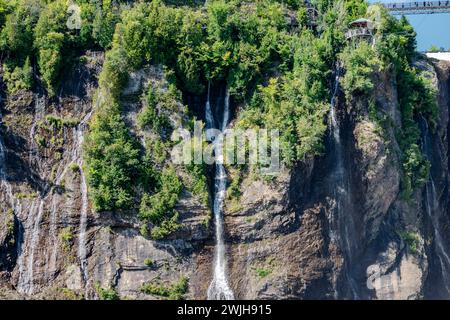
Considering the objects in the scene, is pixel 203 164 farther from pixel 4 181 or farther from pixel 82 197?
pixel 4 181

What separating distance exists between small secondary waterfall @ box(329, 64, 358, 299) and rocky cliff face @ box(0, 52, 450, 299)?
A: 0.06 metres

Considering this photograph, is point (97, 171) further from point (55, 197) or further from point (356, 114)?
point (356, 114)

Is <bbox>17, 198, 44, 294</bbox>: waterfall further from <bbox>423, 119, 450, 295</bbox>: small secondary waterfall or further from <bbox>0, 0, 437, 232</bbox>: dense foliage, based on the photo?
<bbox>423, 119, 450, 295</bbox>: small secondary waterfall

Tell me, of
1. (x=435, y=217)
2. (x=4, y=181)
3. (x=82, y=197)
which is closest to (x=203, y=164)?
(x=82, y=197)

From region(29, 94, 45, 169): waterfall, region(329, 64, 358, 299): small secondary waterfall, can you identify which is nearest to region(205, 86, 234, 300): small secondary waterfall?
region(329, 64, 358, 299): small secondary waterfall

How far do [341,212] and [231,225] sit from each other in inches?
214

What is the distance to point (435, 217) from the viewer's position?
42656 millimetres

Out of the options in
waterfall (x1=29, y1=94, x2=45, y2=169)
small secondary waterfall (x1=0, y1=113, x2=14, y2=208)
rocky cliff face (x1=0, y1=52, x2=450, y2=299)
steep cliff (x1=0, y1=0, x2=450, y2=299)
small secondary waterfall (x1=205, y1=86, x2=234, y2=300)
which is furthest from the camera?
waterfall (x1=29, y1=94, x2=45, y2=169)

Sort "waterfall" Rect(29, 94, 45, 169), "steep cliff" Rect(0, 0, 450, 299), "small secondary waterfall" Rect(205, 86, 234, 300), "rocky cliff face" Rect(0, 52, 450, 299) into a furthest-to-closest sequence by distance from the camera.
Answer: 1. "waterfall" Rect(29, 94, 45, 169)
2. "small secondary waterfall" Rect(205, 86, 234, 300)
3. "steep cliff" Rect(0, 0, 450, 299)
4. "rocky cliff face" Rect(0, 52, 450, 299)

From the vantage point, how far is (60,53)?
37.1 m

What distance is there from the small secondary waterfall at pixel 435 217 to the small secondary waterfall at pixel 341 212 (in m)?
6.89

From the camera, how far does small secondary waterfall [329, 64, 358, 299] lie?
3638 centimetres

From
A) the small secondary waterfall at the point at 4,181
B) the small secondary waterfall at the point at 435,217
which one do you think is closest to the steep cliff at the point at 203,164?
the small secondary waterfall at the point at 4,181

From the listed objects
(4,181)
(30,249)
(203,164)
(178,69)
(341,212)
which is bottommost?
(30,249)
